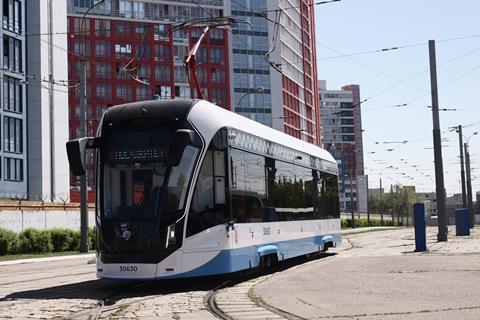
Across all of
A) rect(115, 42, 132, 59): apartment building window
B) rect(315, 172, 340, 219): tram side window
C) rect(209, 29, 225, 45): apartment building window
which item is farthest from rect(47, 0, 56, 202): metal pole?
rect(209, 29, 225, 45): apartment building window

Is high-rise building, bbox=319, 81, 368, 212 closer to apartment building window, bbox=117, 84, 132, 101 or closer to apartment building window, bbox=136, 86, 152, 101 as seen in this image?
apartment building window, bbox=136, 86, 152, 101

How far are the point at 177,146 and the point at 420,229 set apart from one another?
49.2 ft

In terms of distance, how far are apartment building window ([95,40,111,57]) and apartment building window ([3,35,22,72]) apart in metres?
39.7

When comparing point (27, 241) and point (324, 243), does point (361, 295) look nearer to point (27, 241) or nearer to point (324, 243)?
point (324, 243)

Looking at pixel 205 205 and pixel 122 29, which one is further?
pixel 122 29

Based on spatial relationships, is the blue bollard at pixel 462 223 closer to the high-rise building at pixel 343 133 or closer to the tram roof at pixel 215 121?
the tram roof at pixel 215 121

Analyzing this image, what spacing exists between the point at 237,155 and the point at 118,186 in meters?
2.64

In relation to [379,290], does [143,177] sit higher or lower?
higher

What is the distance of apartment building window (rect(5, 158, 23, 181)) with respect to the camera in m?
62.9

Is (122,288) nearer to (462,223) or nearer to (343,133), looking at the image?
(462,223)

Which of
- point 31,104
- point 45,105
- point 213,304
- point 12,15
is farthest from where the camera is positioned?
point 45,105

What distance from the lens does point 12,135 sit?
209 feet

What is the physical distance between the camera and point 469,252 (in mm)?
23609

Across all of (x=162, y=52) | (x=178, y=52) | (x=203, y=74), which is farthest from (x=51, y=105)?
(x=203, y=74)
